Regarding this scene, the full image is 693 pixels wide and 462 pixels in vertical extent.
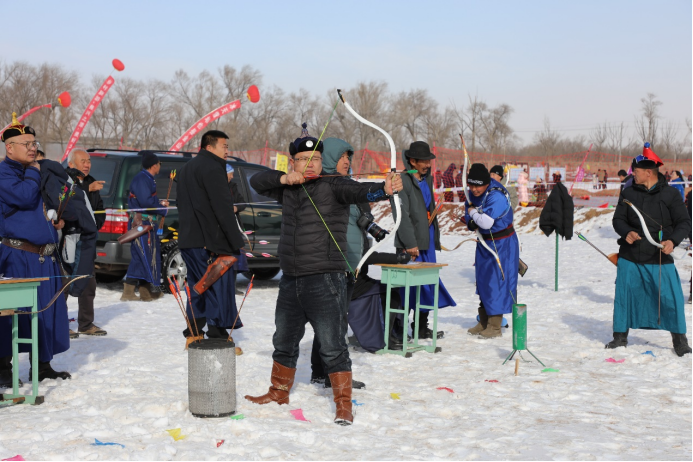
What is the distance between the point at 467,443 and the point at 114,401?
96.2 inches

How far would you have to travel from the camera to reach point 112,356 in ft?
22.9

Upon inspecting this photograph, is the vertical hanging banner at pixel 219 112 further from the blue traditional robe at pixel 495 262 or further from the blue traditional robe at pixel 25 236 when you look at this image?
the blue traditional robe at pixel 25 236

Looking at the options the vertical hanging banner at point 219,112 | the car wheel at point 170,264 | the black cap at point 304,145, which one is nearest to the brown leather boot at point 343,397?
the black cap at point 304,145

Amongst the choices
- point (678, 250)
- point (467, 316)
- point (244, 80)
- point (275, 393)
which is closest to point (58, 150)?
point (244, 80)

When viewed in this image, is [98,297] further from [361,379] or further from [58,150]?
[58,150]

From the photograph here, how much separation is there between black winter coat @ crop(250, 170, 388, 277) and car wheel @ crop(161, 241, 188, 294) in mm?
5687

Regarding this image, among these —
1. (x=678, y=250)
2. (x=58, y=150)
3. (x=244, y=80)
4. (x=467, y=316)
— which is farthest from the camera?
(x=244, y=80)

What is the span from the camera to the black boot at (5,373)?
5.76 meters

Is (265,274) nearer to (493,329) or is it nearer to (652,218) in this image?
(493,329)

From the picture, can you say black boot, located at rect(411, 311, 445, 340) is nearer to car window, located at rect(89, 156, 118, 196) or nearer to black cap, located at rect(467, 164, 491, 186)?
black cap, located at rect(467, 164, 491, 186)

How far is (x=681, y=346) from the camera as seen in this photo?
740 cm

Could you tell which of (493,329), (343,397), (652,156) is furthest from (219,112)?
(343,397)

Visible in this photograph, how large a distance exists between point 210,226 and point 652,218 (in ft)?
13.9

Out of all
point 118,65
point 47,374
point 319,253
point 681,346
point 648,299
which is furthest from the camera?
point 118,65
